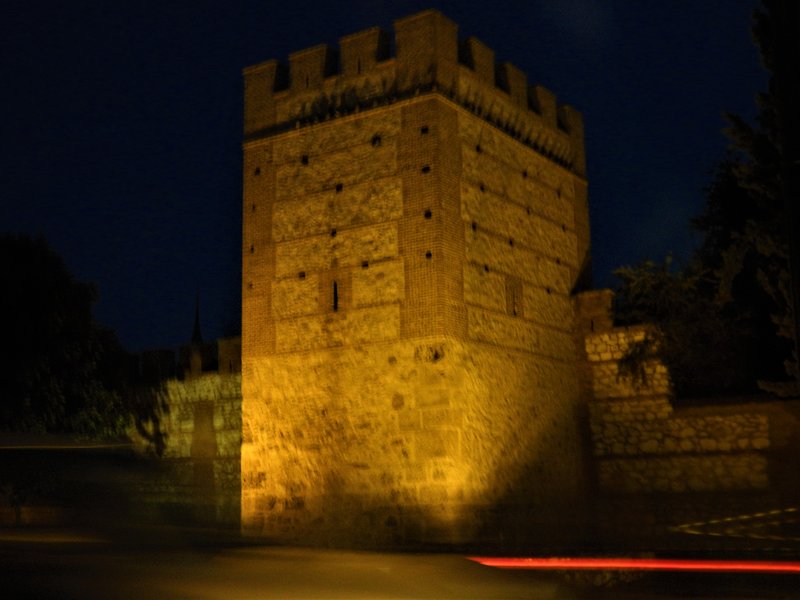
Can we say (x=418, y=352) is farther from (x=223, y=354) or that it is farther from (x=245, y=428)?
(x=223, y=354)

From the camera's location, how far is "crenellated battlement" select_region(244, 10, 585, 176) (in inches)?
625

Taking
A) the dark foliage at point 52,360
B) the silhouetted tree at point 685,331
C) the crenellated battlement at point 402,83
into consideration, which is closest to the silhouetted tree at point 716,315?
the silhouetted tree at point 685,331

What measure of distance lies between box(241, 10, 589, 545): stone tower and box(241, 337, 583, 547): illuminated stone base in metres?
0.03

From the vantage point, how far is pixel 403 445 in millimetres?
15156

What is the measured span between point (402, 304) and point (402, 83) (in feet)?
11.7

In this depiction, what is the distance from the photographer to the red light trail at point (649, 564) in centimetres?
1012

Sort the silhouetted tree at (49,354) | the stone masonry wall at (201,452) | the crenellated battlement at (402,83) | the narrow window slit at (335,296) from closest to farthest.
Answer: the crenellated battlement at (402,83) → the narrow window slit at (335,296) → the stone masonry wall at (201,452) → the silhouetted tree at (49,354)

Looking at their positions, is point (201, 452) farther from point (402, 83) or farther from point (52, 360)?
point (402, 83)

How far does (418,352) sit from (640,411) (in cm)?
475

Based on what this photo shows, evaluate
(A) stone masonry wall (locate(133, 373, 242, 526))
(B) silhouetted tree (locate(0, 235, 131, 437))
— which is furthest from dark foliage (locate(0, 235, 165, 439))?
(A) stone masonry wall (locate(133, 373, 242, 526))

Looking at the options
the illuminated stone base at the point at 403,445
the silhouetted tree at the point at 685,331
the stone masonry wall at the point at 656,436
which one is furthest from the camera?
the silhouetted tree at the point at 685,331

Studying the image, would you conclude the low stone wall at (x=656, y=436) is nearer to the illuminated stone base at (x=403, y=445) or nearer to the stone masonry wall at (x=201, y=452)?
the illuminated stone base at (x=403, y=445)

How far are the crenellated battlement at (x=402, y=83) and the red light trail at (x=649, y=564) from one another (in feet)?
25.3

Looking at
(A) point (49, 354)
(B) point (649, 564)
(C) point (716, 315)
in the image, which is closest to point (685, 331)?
(C) point (716, 315)
